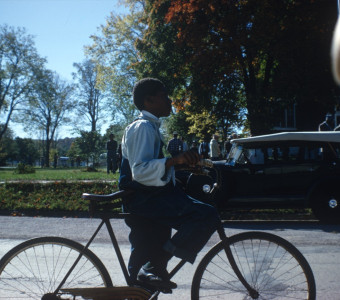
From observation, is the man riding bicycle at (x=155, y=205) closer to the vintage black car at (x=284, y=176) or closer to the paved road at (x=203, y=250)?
the paved road at (x=203, y=250)

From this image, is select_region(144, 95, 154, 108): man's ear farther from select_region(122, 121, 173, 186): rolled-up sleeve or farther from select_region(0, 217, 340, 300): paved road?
select_region(0, 217, 340, 300): paved road

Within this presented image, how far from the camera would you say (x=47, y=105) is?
5622cm

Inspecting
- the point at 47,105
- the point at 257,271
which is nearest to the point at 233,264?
the point at 257,271

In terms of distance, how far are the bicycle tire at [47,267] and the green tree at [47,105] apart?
4790 cm

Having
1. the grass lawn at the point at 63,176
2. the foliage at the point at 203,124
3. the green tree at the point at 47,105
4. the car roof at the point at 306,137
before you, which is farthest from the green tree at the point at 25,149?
the car roof at the point at 306,137

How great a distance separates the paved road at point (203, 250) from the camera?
185 inches

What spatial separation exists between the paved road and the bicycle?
1199 mm

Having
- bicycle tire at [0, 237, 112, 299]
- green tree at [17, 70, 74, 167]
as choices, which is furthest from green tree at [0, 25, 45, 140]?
bicycle tire at [0, 237, 112, 299]

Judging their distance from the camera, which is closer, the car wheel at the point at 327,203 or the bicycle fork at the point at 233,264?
the bicycle fork at the point at 233,264

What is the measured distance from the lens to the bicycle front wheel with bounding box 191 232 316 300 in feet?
9.57

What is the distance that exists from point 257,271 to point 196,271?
48 cm

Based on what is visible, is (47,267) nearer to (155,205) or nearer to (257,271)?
(155,205)

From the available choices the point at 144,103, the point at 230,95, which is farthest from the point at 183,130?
the point at 144,103

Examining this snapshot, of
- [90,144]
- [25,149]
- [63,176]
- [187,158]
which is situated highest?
[25,149]
